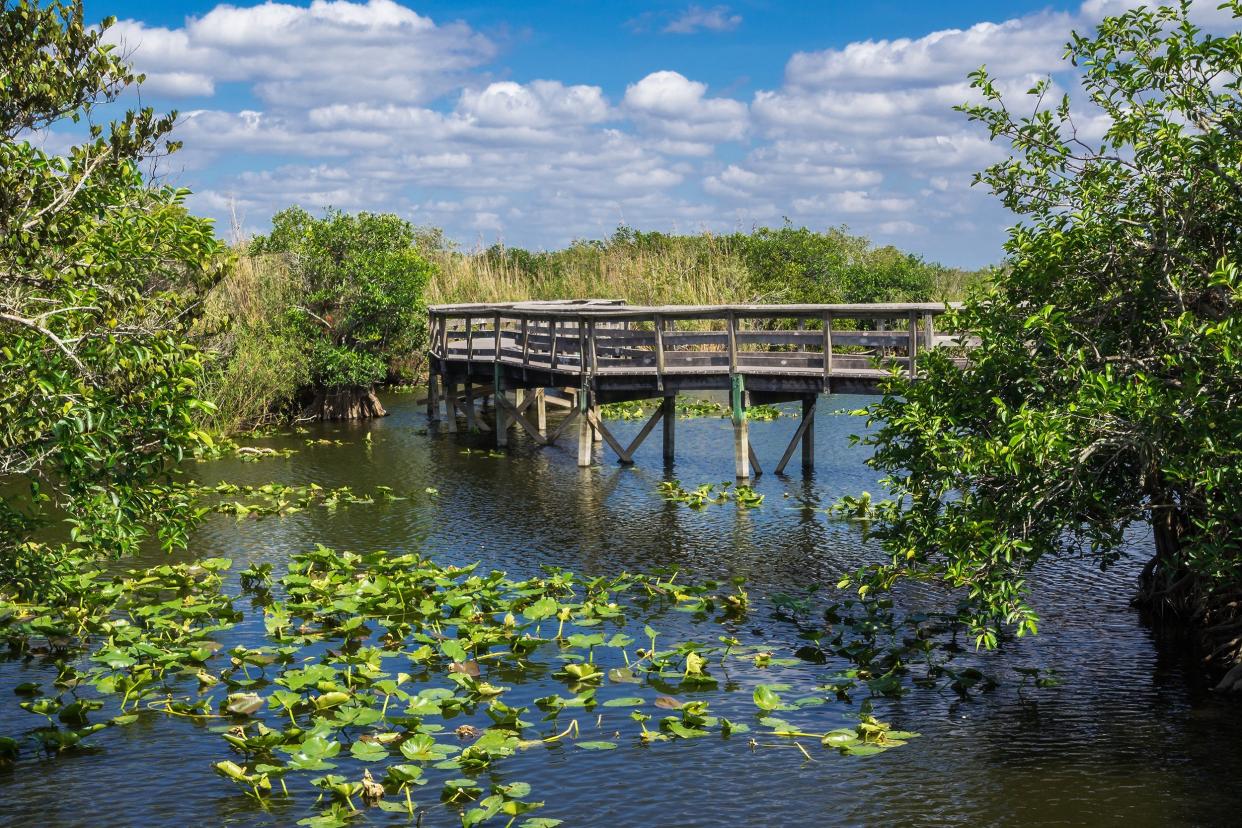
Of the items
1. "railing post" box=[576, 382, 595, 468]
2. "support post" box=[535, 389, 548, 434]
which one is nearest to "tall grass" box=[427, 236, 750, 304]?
"support post" box=[535, 389, 548, 434]

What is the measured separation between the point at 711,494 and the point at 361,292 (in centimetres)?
1503

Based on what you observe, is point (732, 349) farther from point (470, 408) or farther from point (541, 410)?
point (470, 408)

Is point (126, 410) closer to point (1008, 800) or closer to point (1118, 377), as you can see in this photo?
point (1008, 800)

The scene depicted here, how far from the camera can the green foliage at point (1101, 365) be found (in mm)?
9922

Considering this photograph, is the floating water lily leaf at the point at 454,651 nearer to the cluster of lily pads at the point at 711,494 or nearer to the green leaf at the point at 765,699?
the green leaf at the point at 765,699

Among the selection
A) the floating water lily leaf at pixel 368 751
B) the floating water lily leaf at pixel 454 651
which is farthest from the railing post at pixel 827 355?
the floating water lily leaf at pixel 368 751

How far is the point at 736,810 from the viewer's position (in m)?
9.37

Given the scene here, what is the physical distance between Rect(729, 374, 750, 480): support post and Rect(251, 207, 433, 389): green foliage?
13.2 m

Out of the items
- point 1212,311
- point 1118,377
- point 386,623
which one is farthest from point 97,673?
point 1212,311

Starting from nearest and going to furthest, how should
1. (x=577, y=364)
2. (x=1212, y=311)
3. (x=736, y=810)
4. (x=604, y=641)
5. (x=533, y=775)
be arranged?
(x=736, y=810)
(x=533, y=775)
(x=1212, y=311)
(x=604, y=641)
(x=577, y=364)

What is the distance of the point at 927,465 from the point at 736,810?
13.9ft

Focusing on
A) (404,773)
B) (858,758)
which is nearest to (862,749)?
(858,758)

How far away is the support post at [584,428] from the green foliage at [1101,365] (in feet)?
42.8

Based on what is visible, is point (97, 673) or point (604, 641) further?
point (604, 641)
